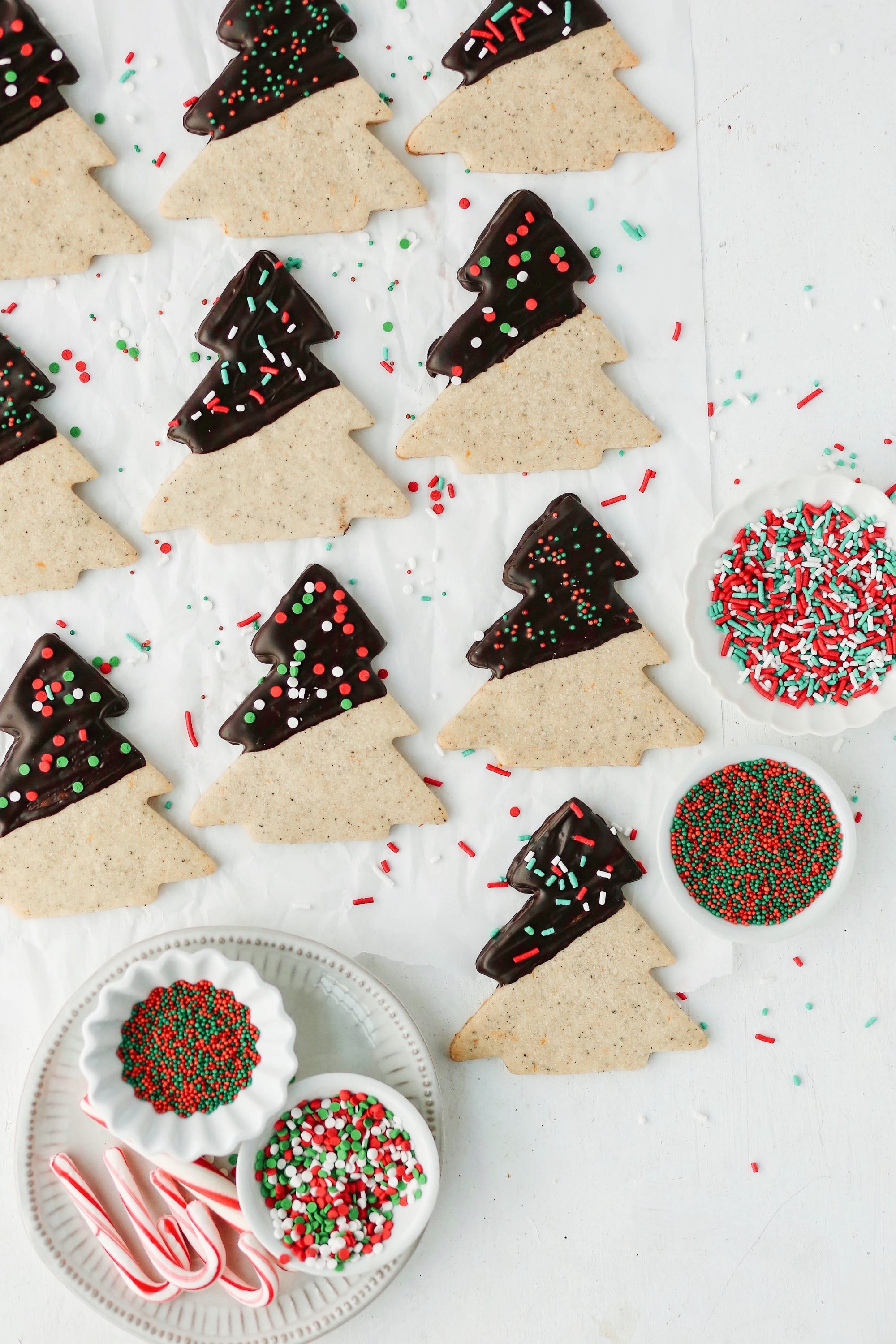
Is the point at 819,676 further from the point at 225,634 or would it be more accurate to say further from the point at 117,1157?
the point at 117,1157

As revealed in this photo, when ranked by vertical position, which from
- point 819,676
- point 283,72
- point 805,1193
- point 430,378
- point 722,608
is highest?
point 283,72

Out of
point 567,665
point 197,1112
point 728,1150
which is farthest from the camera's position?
point 728,1150

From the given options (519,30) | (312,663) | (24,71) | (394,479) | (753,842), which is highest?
(24,71)

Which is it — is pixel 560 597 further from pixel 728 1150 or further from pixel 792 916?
pixel 728 1150

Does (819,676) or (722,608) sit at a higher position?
(722,608)

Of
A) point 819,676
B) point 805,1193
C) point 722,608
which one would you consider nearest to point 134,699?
point 722,608

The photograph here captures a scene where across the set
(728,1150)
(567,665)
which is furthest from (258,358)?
(728,1150)

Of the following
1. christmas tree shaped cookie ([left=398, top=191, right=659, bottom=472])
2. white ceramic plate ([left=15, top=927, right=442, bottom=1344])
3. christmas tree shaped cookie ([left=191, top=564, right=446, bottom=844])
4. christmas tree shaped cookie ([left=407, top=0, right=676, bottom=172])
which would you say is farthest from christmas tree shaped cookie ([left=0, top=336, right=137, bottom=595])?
christmas tree shaped cookie ([left=407, top=0, right=676, bottom=172])
